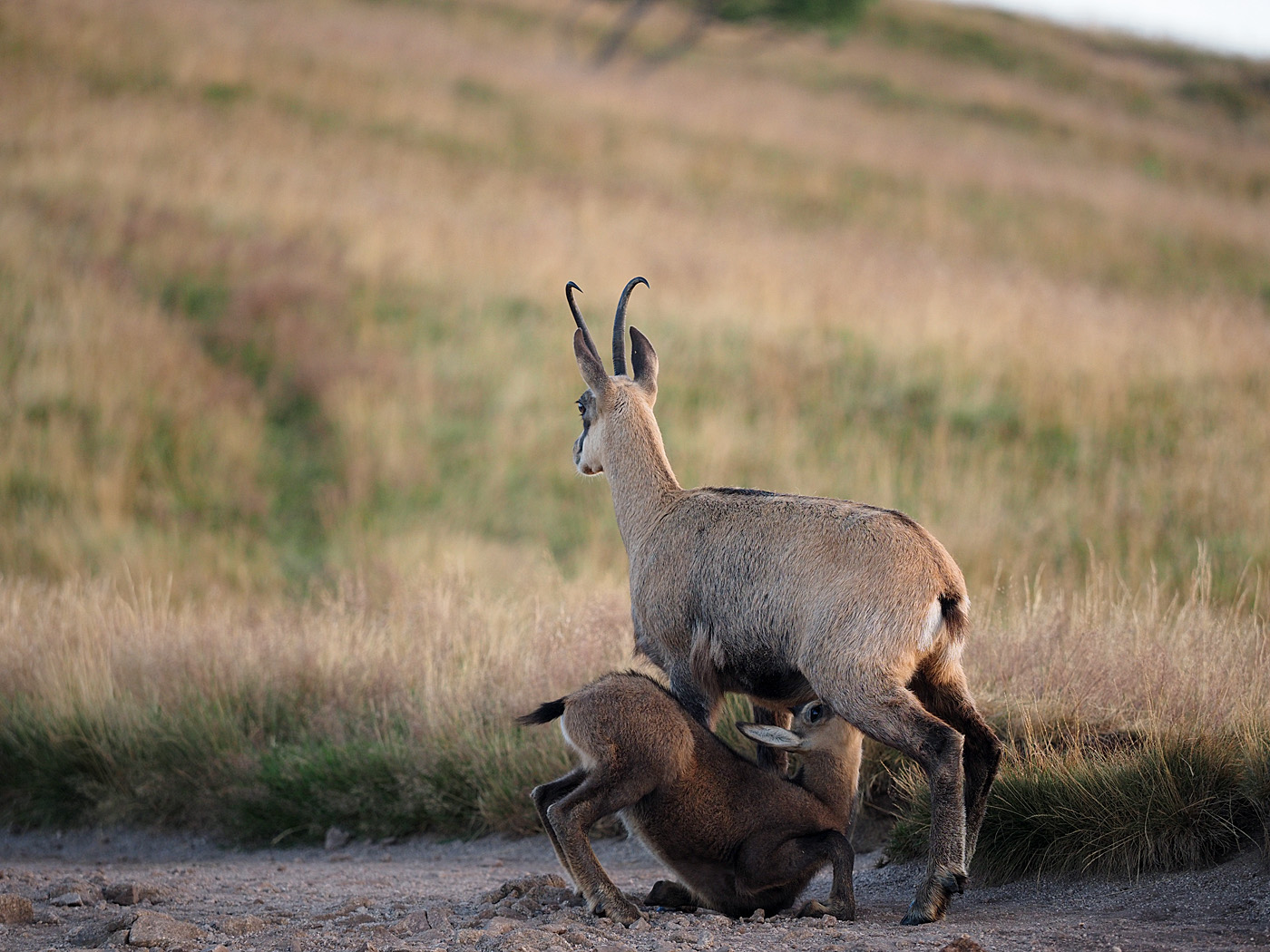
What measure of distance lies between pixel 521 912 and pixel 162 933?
50.3 inches

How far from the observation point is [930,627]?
4512 mm

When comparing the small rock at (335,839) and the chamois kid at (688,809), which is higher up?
the chamois kid at (688,809)

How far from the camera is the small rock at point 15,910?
4906 millimetres

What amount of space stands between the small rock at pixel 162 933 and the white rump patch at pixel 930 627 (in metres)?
2.78

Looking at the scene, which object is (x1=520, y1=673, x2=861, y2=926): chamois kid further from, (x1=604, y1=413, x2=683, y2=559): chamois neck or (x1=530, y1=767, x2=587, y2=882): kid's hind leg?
(x1=604, y1=413, x2=683, y2=559): chamois neck

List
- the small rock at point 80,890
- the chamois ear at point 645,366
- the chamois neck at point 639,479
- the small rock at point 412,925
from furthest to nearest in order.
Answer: the chamois ear at point 645,366, the chamois neck at point 639,479, the small rock at point 80,890, the small rock at point 412,925

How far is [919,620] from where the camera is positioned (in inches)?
177

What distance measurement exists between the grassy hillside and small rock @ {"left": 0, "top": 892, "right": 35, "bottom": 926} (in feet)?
6.63

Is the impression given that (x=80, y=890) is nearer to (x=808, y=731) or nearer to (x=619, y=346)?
(x=808, y=731)

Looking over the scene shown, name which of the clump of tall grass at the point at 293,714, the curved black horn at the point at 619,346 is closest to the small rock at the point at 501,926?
the clump of tall grass at the point at 293,714

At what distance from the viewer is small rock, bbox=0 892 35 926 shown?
4.91 metres

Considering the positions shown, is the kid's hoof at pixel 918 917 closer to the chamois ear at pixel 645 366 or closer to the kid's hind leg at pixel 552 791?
the kid's hind leg at pixel 552 791

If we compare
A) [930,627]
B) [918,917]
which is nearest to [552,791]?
[918,917]

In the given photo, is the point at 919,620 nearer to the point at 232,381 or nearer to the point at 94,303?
the point at 232,381
